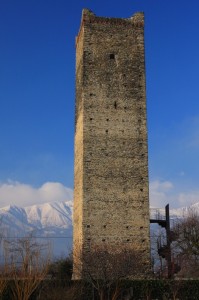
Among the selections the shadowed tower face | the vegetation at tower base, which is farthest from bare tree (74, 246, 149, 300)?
the vegetation at tower base

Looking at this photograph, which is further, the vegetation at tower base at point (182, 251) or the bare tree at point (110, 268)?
the vegetation at tower base at point (182, 251)

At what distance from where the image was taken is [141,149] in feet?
92.7

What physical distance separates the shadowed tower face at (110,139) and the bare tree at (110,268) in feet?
1.65

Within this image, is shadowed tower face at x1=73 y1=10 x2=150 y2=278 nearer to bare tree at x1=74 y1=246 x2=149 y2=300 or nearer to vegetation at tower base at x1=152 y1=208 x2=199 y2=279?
bare tree at x1=74 y1=246 x2=149 y2=300

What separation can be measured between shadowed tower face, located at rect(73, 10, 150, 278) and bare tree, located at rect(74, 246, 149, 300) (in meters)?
0.50

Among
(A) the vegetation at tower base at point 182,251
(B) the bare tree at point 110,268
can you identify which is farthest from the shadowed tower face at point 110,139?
(A) the vegetation at tower base at point 182,251

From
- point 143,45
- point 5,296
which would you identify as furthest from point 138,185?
point 5,296

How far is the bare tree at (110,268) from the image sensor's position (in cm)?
2175

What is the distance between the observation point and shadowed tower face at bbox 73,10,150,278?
2694 cm

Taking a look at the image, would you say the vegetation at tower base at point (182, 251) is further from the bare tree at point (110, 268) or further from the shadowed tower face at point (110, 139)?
the shadowed tower face at point (110, 139)

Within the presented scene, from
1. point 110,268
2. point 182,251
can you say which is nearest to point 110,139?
point 110,268

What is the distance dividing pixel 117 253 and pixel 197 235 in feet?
30.1

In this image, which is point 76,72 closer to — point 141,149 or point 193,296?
point 141,149

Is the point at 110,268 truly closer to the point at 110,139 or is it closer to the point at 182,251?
the point at 110,139
